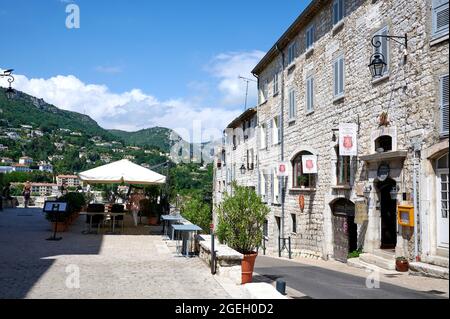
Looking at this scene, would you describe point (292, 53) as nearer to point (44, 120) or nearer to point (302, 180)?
point (302, 180)

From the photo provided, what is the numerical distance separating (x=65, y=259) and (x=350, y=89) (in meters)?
10.5

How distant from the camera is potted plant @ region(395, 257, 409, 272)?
11367 mm

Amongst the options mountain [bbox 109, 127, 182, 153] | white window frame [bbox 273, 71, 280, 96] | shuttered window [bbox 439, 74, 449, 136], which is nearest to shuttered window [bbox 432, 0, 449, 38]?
shuttered window [bbox 439, 74, 449, 136]

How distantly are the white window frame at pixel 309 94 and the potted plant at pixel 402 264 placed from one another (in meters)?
8.39

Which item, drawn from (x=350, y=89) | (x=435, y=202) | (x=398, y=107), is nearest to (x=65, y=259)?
(x=435, y=202)

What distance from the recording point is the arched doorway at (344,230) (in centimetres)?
1580

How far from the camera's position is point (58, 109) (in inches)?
7864

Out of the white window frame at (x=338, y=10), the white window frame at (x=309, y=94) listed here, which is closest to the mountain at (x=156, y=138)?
the white window frame at (x=309, y=94)

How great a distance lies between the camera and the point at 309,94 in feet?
62.3

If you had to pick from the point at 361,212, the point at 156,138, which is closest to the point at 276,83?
the point at 361,212

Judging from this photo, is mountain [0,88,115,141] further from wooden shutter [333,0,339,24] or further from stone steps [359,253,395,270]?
stone steps [359,253,395,270]

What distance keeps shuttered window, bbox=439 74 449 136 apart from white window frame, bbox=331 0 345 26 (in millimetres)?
6845

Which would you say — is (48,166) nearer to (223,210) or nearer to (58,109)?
(58,109)

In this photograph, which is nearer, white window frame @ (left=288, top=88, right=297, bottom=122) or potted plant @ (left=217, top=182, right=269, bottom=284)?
potted plant @ (left=217, top=182, right=269, bottom=284)
